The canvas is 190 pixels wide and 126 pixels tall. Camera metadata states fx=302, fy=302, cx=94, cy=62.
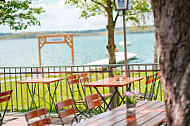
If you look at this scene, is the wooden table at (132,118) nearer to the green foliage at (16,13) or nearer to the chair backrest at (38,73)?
the chair backrest at (38,73)

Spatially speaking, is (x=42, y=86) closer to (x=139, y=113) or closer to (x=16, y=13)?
(x=16, y=13)

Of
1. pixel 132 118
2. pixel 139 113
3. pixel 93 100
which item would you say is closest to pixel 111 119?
pixel 132 118

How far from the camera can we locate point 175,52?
1941mm

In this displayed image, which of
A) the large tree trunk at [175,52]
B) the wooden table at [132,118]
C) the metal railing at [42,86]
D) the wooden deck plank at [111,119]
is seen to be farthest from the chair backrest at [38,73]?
the large tree trunk at [175,52]

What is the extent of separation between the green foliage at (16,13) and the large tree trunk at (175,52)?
4237 mm

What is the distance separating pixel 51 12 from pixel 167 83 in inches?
2547

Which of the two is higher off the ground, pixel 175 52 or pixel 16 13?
pixel 16 13

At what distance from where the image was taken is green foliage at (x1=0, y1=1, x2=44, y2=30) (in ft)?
19.6

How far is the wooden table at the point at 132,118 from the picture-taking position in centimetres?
320

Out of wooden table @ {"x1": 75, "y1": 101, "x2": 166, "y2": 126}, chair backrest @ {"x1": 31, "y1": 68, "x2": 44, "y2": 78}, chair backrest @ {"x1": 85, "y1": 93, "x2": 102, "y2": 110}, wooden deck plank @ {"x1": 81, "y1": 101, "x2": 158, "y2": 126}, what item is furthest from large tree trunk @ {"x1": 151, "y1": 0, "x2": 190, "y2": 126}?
chair backrest @ {"x1": 31, "y1": 68, "x2": 44, "y2": 78}

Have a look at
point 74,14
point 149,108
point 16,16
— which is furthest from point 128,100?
point 74,14

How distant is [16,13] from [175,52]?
15.8 feet

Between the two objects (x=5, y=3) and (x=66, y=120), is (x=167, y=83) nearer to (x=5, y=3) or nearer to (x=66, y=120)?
(x=66, y=120)

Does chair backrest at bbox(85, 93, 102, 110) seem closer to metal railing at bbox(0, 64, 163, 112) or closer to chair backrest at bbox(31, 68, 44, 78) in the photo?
metal railing at bbox(0, 64, 163, 112)
